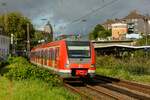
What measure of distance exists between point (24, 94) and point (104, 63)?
33317 mm

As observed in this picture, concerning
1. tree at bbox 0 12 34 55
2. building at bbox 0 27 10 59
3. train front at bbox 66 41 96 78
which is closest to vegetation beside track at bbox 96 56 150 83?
train front at bbox 66 41 96 78

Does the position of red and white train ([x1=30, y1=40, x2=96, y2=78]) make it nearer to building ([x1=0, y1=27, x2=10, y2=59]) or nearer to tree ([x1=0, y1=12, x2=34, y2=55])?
building ([x1=0, y1=27, x2=10, y2=59])

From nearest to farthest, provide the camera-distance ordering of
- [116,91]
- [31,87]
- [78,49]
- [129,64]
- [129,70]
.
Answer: [31,87], [116,91], [78,49], [129,70], [129,64]

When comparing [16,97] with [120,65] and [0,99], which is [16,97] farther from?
[120,65]

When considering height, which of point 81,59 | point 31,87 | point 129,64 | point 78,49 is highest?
point 78,49

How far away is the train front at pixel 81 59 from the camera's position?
27203 millimetres

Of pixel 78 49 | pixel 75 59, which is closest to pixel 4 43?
pixel 78 49

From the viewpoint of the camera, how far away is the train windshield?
2777cm

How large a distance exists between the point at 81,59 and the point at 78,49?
789 mm

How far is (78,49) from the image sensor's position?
2800 centimetres

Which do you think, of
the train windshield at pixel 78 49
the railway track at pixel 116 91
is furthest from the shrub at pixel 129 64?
the train windshield at pixel 78 49

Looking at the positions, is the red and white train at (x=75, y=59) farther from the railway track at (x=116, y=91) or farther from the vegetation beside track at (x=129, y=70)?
the vegetation beside track at (x=129, y=70)

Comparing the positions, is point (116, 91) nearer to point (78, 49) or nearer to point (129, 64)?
point (78, 49)

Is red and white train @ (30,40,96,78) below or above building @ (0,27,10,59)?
below
